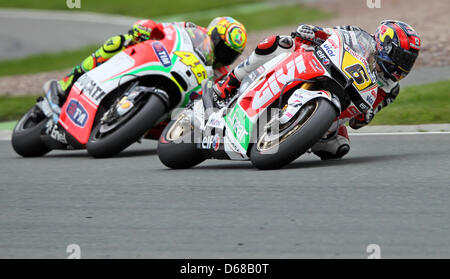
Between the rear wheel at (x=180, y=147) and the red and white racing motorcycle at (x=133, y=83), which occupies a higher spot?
the red and white racing motorcycle at (x=133, y=83)

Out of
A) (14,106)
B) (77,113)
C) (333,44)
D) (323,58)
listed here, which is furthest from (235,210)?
(14,106)

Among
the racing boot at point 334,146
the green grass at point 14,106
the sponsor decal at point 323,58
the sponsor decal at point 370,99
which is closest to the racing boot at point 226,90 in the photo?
the racing boot at point 334,146

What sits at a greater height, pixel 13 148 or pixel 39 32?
pixel 39 32

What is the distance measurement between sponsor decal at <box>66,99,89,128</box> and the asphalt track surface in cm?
109

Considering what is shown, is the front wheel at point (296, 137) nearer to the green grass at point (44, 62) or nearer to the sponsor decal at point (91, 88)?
the sponsor decal at point (91, 88)

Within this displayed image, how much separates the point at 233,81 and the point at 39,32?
1847cm

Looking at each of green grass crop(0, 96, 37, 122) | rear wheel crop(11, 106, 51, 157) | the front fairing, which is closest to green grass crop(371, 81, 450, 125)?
the front fairing

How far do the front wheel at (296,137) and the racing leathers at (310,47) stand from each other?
47 cm

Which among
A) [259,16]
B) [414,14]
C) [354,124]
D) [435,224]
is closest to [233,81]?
[354,124]

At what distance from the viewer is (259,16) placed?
1011 inches

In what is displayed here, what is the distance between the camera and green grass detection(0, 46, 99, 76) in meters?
19.7

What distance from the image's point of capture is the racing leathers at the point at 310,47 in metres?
7.44
